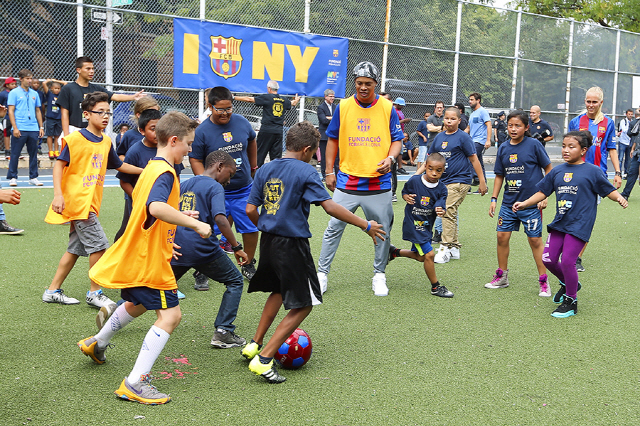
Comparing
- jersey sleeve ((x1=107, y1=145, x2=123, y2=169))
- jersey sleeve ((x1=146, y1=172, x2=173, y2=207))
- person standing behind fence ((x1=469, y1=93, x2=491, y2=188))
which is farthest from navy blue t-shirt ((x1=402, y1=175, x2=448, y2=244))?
person standing behind fence ((x1=469, y1=93, x2=491, y2=188))

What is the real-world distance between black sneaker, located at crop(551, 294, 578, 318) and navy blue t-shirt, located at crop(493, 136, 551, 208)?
1.28 meters

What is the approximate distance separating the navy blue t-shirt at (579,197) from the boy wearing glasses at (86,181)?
387cm

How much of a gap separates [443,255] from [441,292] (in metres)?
1.62

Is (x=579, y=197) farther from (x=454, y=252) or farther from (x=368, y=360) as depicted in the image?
(x=368, y=360)

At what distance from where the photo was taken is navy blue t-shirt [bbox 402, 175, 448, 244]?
6.38 metres

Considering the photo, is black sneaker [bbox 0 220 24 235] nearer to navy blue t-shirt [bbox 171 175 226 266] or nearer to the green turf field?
the green turf field

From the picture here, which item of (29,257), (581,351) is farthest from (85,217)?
(581,351)

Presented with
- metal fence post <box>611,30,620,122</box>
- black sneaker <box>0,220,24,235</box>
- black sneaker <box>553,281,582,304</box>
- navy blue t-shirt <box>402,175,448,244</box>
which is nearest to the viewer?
black sneaker <box>553,281,582,304</box>

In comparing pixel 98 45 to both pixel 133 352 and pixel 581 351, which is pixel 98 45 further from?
pixel 581 351

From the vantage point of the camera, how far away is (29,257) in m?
7.21

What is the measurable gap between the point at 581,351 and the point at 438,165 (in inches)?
94.5

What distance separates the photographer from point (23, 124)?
12.3m

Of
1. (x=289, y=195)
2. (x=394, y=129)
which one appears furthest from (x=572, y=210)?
(x=289, y=195)

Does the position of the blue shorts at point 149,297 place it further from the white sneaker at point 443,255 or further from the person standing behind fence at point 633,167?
the person standing behind fence at point 633,167
